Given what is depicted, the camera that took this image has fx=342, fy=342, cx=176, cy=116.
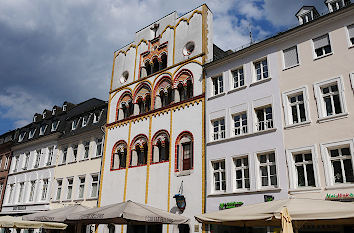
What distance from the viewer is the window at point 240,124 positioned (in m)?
19.5

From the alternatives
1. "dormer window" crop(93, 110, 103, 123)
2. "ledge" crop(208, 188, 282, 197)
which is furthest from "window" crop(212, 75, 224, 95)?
"dormer window" crop(93, 110, 103, 123)

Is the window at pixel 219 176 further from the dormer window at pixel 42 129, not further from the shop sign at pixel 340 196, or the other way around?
the dormer window at pixel 42 129

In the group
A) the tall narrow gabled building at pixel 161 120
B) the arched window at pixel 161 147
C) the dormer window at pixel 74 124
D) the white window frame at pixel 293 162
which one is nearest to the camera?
the white window frame at pixel 293 162

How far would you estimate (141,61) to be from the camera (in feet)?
93.2

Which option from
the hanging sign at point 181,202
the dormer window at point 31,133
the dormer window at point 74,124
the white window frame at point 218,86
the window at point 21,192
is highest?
the dormer window at point 31,133

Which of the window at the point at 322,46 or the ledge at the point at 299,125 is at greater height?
the window at the point at 322,46

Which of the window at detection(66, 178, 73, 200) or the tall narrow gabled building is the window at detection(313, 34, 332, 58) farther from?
the window at detection(66, 178, 73, 200)

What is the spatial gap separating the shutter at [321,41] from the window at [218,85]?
20.1ft

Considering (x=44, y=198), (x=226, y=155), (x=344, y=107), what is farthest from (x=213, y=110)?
(x=44, y=198)

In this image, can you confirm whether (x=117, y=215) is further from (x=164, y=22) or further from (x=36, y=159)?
(x=36, y=159)

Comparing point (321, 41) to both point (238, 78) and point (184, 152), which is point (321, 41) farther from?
point (184, 152)

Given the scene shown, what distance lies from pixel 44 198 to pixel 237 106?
21.9 meters

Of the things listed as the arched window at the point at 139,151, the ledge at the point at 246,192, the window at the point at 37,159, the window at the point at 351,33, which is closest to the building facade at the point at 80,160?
the window at the point at 37,159

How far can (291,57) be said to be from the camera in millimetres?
18625
